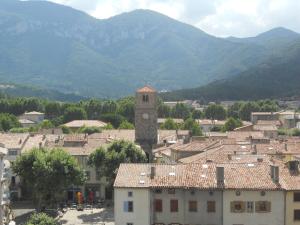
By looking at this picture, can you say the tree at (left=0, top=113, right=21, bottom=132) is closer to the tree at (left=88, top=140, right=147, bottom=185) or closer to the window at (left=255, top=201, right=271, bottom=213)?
the tree at (left=88, top=140, right=147, bottom=185)

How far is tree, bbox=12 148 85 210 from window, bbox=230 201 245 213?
2734 cm

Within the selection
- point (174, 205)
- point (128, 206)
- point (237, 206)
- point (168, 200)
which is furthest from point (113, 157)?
point (237, 206)

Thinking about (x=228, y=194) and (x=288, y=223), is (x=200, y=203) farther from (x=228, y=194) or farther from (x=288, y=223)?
(x=288, y=223)

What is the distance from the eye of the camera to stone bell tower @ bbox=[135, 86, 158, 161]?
114125mm

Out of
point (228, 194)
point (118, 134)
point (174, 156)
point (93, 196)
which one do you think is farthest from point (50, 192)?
point (118, 134)

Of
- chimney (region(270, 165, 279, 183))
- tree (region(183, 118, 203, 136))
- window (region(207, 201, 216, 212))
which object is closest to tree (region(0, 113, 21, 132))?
tree (region(183, 118, 203, 136))

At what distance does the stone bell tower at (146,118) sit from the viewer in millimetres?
114125

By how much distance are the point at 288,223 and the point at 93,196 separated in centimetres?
4192

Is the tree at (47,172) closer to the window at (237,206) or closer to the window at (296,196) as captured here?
the window at (237,206)

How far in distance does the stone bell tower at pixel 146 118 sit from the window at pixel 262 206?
5512cm

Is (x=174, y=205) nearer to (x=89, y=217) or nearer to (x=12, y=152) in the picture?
(x=89, y=217)

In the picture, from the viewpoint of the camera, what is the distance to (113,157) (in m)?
85.2

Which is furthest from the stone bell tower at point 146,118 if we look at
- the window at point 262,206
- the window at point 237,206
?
the window at point 262,206

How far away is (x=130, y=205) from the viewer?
59406mm
